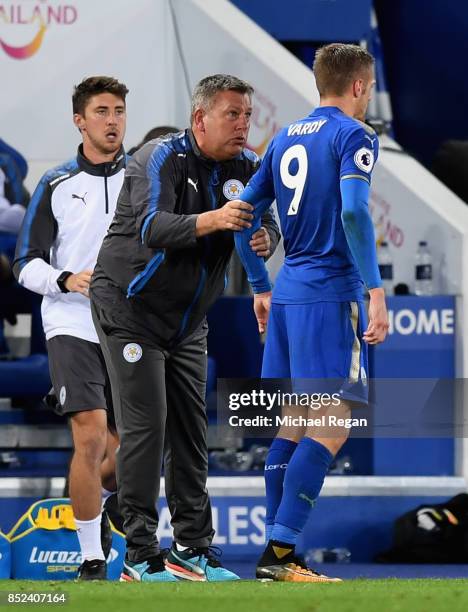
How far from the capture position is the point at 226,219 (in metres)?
4.45

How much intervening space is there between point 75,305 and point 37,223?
14.5 inches

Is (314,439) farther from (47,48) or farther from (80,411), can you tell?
(47,48)

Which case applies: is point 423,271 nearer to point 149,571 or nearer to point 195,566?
point 195,566

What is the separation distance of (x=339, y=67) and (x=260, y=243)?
0.61 metres

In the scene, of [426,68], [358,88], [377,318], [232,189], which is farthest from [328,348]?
[426,68]

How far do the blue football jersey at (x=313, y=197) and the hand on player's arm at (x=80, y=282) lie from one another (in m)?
0.97

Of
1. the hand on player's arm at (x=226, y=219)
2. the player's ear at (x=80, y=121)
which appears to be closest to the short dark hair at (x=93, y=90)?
the player's ear at (x=80, y=121)

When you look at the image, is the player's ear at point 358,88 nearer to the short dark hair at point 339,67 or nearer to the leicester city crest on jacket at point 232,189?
the short dark hair at point 339,67

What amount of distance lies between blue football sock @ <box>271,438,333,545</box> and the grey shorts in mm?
1131

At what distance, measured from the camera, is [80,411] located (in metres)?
5.35

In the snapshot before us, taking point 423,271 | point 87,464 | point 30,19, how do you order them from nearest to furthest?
point 87,464 < point 423,271 < point 30,19

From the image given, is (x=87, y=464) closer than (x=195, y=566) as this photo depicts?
No

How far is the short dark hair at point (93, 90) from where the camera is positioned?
18.5 ft

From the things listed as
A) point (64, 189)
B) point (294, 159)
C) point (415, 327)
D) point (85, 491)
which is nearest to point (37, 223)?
point (64, 189)
